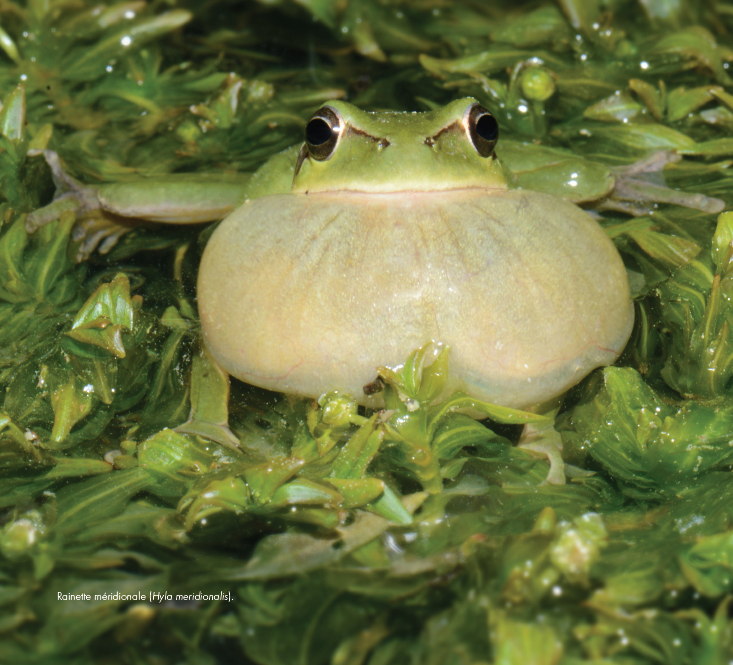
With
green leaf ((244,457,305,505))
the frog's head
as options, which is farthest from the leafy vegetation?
the frog's head

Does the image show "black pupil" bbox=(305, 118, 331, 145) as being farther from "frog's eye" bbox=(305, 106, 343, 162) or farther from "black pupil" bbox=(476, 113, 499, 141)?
"black pupil" bbox=(476, 113, 499, 141)

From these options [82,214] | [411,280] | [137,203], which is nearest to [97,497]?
[411,280]

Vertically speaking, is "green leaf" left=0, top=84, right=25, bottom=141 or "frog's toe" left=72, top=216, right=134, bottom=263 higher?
"green leaf" left=0, top=84, right=25, bottom=141

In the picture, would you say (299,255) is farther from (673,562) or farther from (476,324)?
(673,562)

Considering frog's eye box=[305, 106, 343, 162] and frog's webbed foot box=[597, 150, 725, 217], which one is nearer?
frog's eye box=[305, 106, 343, 162]

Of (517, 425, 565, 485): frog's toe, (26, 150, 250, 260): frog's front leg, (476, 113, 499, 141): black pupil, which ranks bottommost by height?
(517, 425, 565, 485): frog's toe

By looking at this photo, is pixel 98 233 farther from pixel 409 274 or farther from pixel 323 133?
pixel 409 274

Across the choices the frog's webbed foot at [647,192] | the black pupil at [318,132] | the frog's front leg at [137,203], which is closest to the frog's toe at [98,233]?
the frog's front leg at [137,203]

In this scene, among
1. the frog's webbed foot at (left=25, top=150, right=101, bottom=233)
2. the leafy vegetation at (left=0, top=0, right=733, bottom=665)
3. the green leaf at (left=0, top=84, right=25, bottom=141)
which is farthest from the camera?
the frog's webbed foot at (left=25, top=150, right=101, bottom=233)

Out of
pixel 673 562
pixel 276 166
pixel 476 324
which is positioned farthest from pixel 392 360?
pixel 276 166
